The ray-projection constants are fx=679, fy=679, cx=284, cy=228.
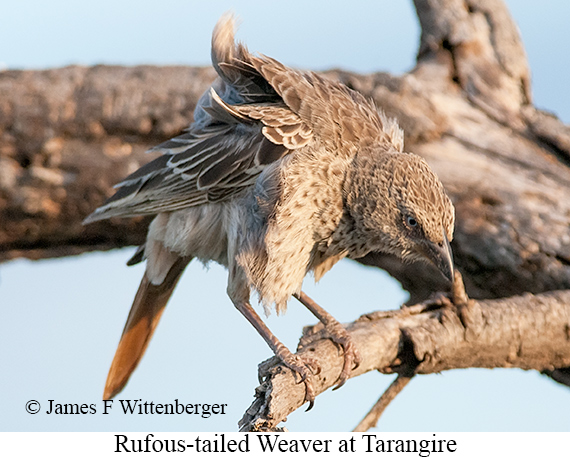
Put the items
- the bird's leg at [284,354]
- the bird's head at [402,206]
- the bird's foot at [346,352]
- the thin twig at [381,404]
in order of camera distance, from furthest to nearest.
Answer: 1. the thin twig at [381,404]
2. the bird's foot at [346,352]
3. the bird's head at [402,206]
4. the bird's leg at [284,354]

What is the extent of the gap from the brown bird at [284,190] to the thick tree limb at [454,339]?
103 mm

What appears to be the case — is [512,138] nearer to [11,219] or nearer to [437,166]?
[437,166]

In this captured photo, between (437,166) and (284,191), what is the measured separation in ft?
7.96

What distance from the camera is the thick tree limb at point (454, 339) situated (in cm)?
371

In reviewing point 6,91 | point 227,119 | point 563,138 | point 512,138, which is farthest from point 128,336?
point 563,138

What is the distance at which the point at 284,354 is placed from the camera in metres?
3.64

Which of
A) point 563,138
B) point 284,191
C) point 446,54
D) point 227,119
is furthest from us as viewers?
point 446,54

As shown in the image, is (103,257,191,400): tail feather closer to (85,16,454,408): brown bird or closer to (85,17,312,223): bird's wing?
(85,16,454,408): brown bird

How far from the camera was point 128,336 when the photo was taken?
4457mm

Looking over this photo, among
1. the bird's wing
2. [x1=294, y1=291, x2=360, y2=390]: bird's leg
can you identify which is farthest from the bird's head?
[x1=294, y1=291, x2=360, y2=390]: bird's leg

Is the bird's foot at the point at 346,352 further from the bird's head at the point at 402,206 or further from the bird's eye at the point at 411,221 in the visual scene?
the bird's eye at the point at 411,221

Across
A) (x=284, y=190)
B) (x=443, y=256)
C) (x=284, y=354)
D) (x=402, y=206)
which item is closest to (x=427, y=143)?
(x=402, y=206)

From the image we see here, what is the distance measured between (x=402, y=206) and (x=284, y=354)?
101 cm

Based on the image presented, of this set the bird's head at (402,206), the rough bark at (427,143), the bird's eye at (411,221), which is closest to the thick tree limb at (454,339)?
the bird's head at (402,206)
